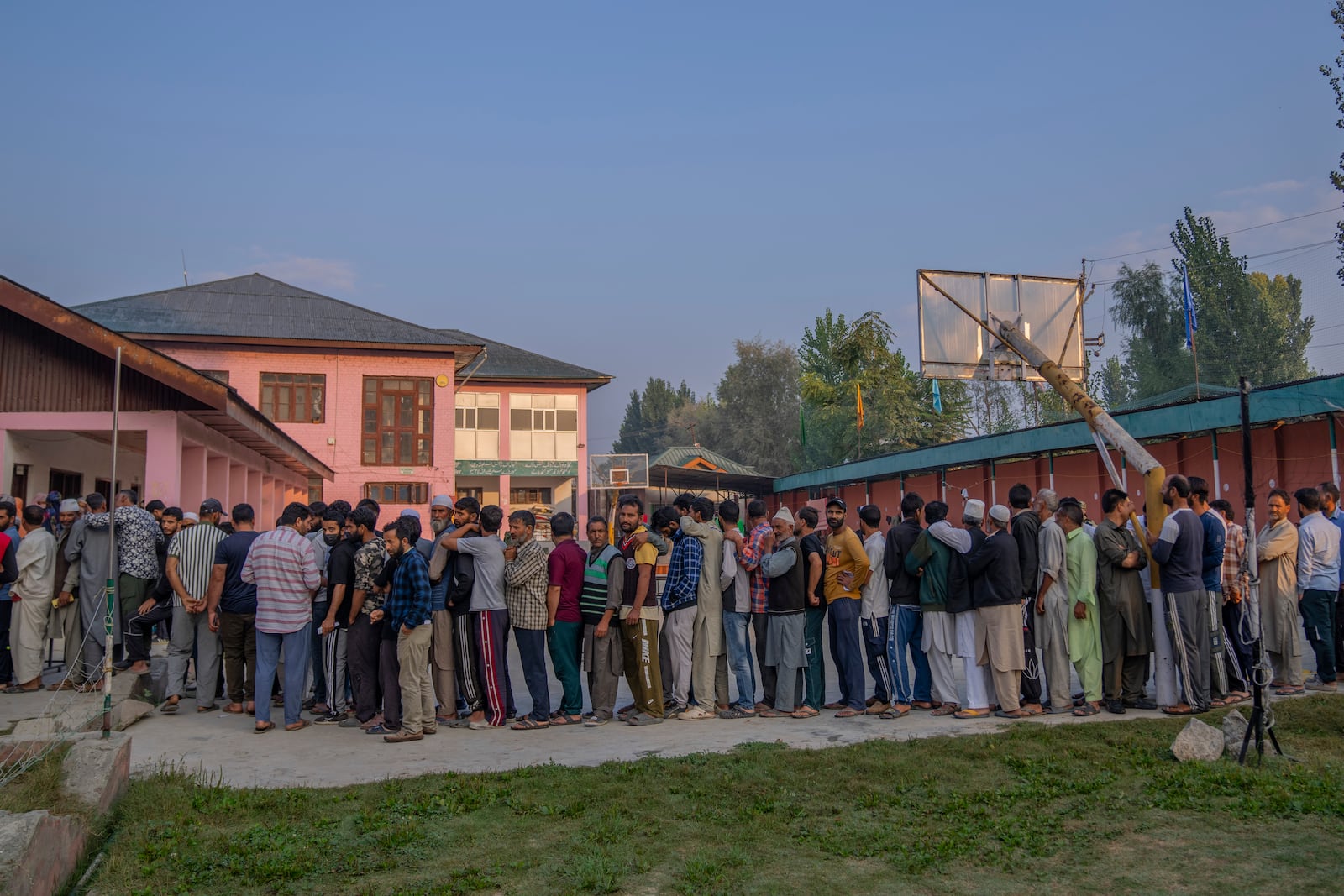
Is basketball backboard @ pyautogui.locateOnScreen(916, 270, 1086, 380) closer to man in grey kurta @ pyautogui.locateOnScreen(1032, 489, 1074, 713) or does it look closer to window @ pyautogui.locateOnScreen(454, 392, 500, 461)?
man in grey kurta @ pyautogui.locateOnScreen(1032, 489, 1074, 713)

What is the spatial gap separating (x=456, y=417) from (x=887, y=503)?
54.7ft

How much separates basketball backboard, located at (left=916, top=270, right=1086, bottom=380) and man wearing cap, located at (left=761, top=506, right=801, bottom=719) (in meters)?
7.77

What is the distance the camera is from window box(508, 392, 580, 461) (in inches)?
1459

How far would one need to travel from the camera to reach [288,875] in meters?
4.60

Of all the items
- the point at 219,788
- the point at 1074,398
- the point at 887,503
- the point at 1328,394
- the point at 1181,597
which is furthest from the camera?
the point at 887,503

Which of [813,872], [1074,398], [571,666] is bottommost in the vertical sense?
[813,872]

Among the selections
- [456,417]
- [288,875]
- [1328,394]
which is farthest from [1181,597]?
[456,417]

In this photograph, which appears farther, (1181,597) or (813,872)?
(1181,597)

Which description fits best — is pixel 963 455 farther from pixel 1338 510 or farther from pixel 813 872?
pixel 813 872

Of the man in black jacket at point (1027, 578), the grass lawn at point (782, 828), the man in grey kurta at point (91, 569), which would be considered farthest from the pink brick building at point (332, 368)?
the grass lawn at point (782, 828)

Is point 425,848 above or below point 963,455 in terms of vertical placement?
below

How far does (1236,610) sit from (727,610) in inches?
180

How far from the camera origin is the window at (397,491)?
98.6 ft

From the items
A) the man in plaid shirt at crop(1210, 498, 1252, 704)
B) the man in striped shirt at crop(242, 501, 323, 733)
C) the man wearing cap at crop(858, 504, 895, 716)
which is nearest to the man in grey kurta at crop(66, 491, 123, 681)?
the man in striped shirt at crop(242, 501, 323, 733)
